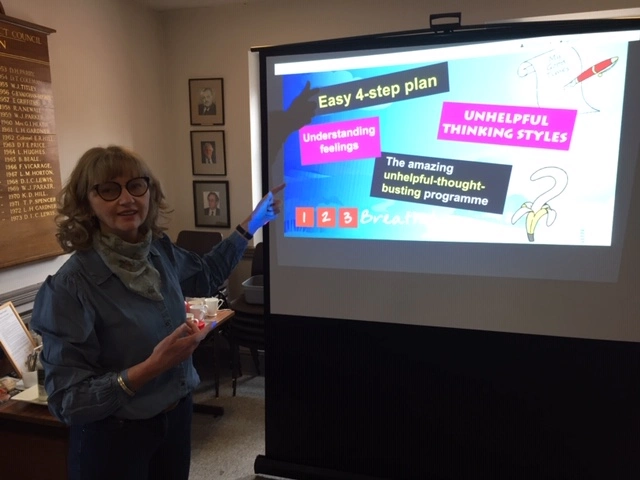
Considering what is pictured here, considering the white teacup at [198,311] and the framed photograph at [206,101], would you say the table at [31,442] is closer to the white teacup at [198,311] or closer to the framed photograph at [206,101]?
the white teacup at [198,311]

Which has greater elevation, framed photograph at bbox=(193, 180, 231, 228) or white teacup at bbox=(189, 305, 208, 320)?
framed photograph at bbox=(193, 180, 231, 228)

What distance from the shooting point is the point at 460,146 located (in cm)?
182

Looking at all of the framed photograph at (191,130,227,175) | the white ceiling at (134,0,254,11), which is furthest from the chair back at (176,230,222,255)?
the white ceiling at (134,0,254,11)

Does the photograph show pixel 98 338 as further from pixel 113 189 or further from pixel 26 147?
pixel 26 147

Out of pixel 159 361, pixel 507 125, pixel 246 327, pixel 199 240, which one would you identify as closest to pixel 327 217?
pixel 507 125

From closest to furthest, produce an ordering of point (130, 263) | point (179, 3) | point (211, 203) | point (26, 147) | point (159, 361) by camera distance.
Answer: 1. point (159, 361)
2. point (130, 263)
3. point (26, 147)
4. point (179, 3)
5. point (211, 203)

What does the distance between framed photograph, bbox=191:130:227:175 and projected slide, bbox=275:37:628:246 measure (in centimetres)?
183

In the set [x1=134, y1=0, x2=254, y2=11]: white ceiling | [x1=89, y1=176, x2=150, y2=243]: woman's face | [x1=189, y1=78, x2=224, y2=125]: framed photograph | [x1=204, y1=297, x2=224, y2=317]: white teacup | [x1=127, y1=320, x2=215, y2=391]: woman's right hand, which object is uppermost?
[x1=134, y1=0, x2=254, y2=11]: white ceiling

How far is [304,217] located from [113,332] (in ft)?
3.12

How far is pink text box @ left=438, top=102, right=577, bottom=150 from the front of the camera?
171 centimetres

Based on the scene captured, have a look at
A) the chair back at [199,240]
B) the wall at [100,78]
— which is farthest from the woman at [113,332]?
the chair back at [199,240]

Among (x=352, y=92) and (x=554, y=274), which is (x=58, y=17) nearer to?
(x=352, y=92)

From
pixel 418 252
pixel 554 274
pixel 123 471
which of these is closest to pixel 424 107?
pixel 418 252

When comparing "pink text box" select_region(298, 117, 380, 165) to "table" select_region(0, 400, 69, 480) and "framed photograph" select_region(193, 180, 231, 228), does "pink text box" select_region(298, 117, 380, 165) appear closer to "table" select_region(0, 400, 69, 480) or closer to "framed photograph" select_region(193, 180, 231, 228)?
"table" select_region(0, 400, 69, 480)
